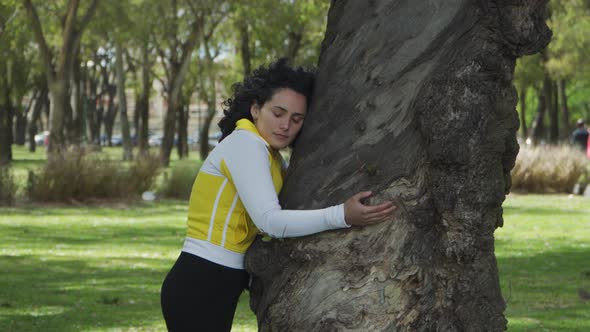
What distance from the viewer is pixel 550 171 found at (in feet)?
86.1

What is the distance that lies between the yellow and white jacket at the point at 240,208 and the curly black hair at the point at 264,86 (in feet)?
0.39

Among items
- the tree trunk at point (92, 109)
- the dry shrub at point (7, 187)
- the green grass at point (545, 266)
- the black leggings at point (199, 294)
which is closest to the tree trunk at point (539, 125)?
the green grass at point (545, 266)

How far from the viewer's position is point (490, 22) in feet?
12.6

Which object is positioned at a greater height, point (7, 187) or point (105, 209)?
point (7, 187)

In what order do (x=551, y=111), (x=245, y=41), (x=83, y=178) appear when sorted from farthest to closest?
(x=551, y=111) → (x=245, y=41) → (x=83, y=178)

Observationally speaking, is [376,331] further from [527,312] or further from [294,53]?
[294,53]

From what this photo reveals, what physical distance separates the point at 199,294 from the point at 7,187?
17129 mm

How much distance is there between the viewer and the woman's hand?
12.3 ft

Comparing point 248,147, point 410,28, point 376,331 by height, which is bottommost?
point 376,331

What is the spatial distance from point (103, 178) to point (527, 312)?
44.4 ft

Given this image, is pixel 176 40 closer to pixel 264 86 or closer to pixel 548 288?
pixel 548 288

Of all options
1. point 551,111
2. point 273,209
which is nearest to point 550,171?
point 551,111

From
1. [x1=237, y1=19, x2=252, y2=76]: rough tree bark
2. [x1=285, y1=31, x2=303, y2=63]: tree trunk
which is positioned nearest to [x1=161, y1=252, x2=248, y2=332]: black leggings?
[x1=285, y1=31, x2=303, y2=63]: tree trunk

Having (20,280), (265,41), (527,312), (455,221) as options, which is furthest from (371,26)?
(265,41)
